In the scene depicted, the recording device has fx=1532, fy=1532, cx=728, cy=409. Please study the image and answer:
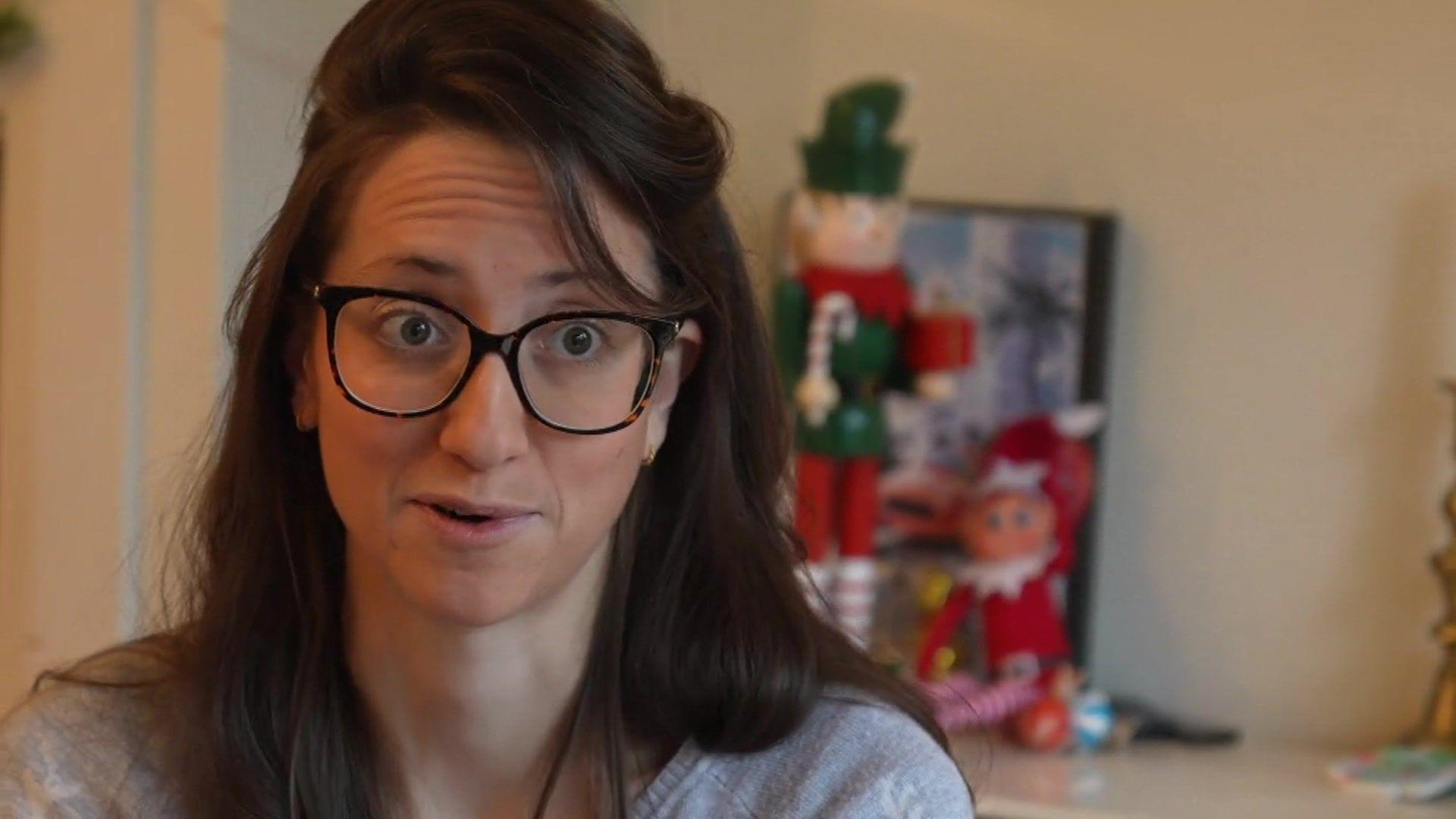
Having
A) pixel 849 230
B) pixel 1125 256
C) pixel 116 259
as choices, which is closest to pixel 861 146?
pixel 849 230

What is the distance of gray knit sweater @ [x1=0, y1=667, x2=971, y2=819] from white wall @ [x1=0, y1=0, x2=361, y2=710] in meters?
0.42

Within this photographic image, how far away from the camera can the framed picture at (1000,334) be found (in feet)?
5.21

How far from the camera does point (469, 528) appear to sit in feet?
2.61

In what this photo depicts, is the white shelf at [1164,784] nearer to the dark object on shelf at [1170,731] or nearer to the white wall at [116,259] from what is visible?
the dark object on shelf at [1170,731]

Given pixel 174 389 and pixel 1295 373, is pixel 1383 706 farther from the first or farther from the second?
pixel 174 389

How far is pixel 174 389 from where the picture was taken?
1376 mm

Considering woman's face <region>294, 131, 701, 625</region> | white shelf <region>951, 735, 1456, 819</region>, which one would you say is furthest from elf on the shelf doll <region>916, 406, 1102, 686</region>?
woman's face <region>294, 131, 701, 625</region>

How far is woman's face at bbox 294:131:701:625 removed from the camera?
0.79 meters

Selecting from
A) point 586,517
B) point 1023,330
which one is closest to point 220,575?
point 586,517

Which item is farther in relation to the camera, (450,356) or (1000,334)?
(1000,334)

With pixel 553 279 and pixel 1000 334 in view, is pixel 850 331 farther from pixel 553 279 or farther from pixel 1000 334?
pixel 553 279

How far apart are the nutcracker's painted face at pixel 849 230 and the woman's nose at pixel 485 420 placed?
2.51ft

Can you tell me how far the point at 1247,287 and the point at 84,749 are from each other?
1.17 m

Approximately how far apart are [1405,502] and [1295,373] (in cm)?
16
